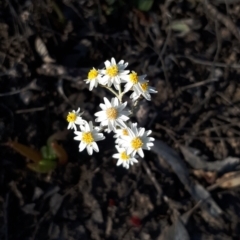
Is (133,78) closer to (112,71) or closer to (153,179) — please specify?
(112,71)

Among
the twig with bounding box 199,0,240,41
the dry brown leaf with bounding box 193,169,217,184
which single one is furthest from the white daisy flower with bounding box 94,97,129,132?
the twig with bounding box 199,0,240,41

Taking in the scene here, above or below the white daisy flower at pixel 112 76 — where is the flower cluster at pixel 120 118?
below

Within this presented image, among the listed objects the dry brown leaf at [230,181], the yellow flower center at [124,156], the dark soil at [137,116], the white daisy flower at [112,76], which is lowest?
the yellow flower center at [124,156]

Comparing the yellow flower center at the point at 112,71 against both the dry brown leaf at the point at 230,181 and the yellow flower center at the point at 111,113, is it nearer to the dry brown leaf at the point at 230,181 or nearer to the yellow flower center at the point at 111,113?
the yellow flower center at the point at 111,113

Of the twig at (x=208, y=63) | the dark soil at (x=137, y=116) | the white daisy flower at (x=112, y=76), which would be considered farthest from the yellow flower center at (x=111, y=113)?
the twig at (x=208, y=63)

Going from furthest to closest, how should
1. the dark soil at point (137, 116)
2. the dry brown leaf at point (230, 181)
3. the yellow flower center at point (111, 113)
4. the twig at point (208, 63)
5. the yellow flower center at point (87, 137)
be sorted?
the twig at point (208, 63) → the dry brown leaf at point (230, 181) → the dark soil at point (137, 116) → the yellow flower center at point (87, 137) → the yellow flower center at point (111, 113)

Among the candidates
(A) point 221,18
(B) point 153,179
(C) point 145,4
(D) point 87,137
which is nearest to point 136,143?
(D) point 87,137
